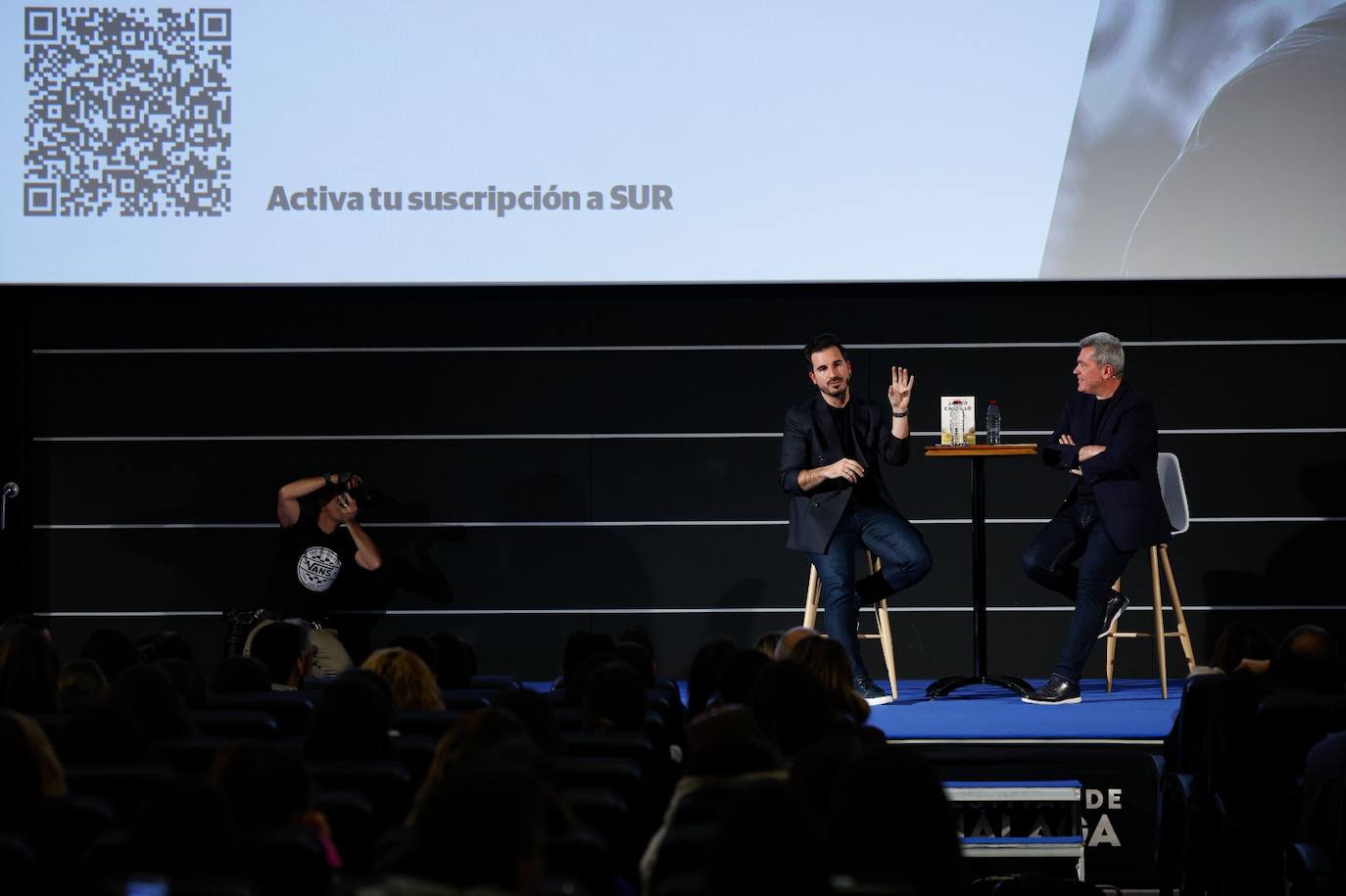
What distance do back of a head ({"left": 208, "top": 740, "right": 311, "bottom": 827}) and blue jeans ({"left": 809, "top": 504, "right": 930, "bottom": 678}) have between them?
3659 mm

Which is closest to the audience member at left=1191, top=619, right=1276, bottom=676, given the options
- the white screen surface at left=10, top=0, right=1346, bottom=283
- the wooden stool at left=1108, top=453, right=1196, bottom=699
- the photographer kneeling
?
the wooden stool at left=1108, top=453, right=1196, bottom=699

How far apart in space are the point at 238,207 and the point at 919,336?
125 inches

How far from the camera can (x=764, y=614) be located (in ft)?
24.4

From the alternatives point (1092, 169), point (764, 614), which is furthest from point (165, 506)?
point (1092, 169)

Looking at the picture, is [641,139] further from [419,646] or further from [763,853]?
[763,853]

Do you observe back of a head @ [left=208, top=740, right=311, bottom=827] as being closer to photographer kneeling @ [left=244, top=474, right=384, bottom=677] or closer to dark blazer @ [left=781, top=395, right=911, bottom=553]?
dark blazer @ [left=781, top=395, right=911, bottom=553]

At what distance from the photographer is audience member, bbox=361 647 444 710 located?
156 inches

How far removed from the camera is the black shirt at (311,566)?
23.1 ft

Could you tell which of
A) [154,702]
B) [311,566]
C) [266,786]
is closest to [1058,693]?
[311,566]

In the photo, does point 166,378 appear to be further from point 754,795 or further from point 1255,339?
point 754,795

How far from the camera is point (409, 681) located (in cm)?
398

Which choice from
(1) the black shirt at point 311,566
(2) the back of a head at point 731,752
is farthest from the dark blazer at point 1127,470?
(2) the back of a head at point 731,752

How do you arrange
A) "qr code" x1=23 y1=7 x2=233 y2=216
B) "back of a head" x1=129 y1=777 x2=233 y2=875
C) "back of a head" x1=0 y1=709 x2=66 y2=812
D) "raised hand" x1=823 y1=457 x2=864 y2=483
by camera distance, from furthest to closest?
"qr code" x1=23 y1=7 x2=233 y2=216, "raised hand" x1=823 y1=457 x2=864 y2=483, "back of a head" x1=0 y1=709 x2=66 y2=812, "back of a head" x1=129 y1=777 x2=233 y2=875

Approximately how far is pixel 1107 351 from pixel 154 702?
4.05 metres
